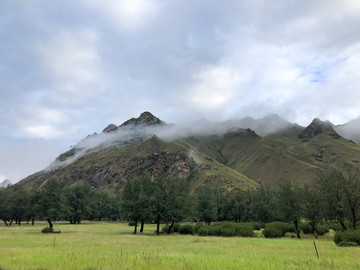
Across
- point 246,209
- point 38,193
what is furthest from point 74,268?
point 246,209

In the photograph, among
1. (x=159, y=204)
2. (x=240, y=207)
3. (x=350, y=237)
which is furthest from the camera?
(x=240, y=207)

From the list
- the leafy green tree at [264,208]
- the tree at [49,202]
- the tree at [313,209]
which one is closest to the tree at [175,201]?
the tree at [313,209]

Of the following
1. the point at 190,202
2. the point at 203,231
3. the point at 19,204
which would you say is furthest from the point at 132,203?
the point at 19,204

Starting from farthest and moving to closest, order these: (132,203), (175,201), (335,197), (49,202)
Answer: (49,202)
(175,201)
(132,203)
(335,197)

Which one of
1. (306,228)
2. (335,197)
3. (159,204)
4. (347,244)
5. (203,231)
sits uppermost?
(335,197)

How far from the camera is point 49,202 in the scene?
64.6 m

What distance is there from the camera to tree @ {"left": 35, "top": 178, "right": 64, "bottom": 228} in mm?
63316

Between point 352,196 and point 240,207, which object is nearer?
point 352,196

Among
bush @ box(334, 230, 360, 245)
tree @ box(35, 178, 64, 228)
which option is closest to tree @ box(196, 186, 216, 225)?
tree @ box(35, 178, 64, 228)

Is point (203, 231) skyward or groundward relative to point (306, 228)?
groundward

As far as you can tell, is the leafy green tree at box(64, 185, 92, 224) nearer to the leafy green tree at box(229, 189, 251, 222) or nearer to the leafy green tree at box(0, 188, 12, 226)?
the leafy green tree at box(0, 188, 12, 226)

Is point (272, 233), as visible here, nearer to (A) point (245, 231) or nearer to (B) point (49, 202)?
(A) point (245, 231)

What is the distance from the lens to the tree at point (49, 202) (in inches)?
2493

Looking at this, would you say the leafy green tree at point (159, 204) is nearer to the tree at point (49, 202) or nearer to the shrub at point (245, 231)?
the shrub at point (245, 231)
